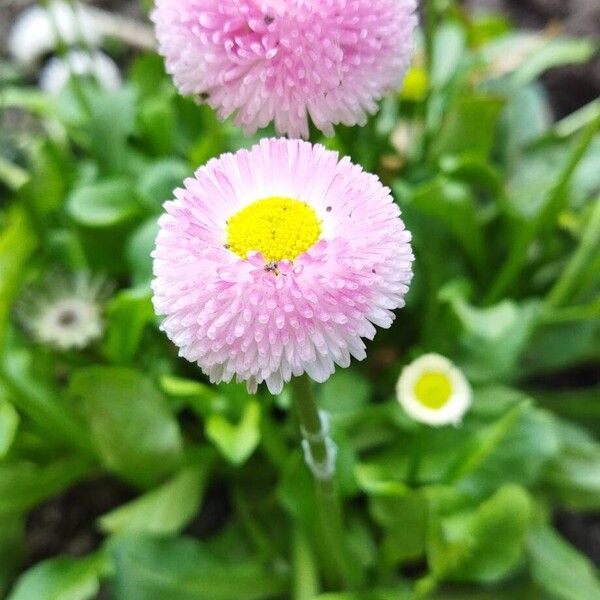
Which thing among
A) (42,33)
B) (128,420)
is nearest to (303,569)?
(128,420)

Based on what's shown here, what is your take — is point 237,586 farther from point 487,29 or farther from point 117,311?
point 487,29

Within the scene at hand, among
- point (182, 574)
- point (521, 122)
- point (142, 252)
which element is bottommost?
point (182, 574)

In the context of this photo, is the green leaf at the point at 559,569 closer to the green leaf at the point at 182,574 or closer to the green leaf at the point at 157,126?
the green leaf at the point at 182,574

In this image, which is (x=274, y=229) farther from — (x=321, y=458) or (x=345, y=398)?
(x=345, y=398)

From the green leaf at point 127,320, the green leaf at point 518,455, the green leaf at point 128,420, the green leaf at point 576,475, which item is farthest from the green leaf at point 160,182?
the green leaf at point 576,475

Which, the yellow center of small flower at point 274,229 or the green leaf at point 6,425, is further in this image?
the green leaf at point 6,425

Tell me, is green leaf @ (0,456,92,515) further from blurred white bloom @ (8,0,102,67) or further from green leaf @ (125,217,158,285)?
blurred white bloom @ (8,0,102,67)

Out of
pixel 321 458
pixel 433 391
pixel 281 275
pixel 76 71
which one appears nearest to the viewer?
pixel 281 275
